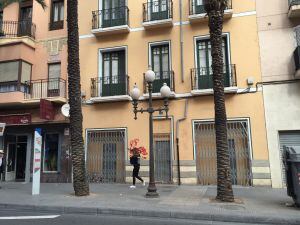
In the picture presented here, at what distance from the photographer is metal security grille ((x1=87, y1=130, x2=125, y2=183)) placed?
16.2 m

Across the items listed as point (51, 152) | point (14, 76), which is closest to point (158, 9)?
point (14, 76)

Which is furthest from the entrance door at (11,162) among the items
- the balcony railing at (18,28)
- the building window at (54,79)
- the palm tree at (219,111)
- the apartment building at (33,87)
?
the palm tree at (219,111)

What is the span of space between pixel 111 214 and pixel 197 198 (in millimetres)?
3340

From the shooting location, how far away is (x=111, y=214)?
934cm

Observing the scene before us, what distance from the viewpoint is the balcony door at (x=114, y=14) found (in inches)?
661

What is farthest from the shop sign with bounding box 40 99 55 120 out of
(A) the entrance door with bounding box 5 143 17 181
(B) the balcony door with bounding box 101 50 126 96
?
(A) the entrance door with bounding box 5 143 17 181

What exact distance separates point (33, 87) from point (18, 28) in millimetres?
3712

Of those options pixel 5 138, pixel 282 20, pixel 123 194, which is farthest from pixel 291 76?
pixel 5 138

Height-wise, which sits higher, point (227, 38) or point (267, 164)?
point (227, 38)

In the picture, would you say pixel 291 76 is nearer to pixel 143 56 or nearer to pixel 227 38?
pixel 227 38

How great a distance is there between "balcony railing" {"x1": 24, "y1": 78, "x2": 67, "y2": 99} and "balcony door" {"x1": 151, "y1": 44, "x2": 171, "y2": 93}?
506 cm

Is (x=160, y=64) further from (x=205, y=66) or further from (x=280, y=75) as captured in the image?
(x=280, y=75)

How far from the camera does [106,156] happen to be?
54.0ft

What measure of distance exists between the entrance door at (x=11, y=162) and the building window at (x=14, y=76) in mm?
3344
